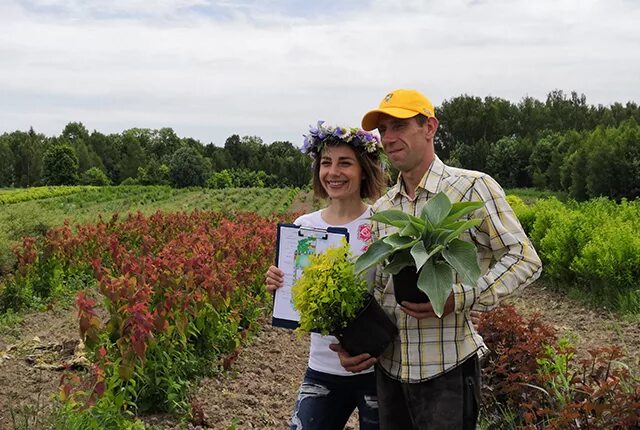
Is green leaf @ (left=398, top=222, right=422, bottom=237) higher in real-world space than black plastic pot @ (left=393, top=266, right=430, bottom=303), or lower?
higher

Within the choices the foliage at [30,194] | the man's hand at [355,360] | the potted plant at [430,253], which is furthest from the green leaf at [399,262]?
the foliage at [30,194]

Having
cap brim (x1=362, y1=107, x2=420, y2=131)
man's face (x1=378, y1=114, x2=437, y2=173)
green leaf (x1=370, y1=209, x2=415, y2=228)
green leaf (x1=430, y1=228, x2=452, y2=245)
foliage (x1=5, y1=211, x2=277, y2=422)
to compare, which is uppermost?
cap brim (x1=362, y1=107, x2=420, y2=131)

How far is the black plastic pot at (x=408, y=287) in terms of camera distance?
2045mm

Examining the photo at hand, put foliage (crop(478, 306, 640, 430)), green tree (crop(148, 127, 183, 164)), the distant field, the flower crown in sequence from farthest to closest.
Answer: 1. green tree (crop(148, 127, 183, 164))
2. the distant field
3. the flower crown
4. foliage (crop(478, 306, 640, 430))

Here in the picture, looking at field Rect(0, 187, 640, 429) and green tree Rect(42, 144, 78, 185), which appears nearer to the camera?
field Rect(0, 187, 640, 429)

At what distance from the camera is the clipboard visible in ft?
8.53

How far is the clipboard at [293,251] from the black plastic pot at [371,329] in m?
0.43

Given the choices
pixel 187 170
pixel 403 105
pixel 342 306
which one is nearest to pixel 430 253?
pixel 342 306

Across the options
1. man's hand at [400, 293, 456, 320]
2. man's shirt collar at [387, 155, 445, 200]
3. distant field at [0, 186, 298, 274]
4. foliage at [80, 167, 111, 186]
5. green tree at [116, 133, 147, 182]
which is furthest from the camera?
green tree at [116, 133, 147, 182]

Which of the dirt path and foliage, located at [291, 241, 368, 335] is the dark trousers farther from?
the dirt path

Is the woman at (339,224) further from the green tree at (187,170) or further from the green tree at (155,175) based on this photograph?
the green tree at (155,175)

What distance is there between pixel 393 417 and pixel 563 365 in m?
1.12

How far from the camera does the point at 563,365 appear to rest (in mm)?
3102

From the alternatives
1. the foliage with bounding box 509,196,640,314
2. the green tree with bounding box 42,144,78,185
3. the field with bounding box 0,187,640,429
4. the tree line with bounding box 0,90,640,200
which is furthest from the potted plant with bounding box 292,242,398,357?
the green tree with bounding box 42,144,78,185
